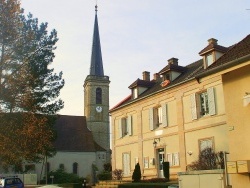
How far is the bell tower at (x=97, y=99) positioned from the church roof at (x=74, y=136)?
5.53ft

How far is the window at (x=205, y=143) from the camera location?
874 inches

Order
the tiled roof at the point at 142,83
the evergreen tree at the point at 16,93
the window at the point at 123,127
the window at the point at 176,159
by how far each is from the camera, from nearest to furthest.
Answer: the evergreen tree at the point at 16,93 < the window at the point at 176,159 < the tiled roof at the point at 142,83 < the window at the point at 123,127

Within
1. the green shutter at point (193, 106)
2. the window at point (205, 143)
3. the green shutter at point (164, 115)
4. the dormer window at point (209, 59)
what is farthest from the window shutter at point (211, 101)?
the green shutter at point (164, 115)

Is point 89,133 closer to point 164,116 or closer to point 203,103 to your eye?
point 164,116

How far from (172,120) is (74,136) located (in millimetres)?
35940

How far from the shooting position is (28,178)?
4291 cm

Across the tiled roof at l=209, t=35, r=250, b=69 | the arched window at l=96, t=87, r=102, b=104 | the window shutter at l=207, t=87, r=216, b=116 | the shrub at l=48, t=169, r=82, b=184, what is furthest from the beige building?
the arched window at l=96, t=87, r=102, b=104

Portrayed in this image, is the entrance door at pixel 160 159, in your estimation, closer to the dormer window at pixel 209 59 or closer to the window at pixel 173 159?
the window at pixel 173 159

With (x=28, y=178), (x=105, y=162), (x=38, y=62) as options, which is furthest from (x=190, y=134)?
(x=105, y=162)

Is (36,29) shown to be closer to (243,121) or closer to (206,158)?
(206,158)

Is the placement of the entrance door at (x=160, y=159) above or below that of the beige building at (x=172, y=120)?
below

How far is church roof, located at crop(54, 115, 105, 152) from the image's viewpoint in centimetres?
5756

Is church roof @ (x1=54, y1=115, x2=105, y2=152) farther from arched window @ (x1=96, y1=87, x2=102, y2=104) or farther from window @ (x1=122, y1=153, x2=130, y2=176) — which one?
window @ (x1=122, y1=153, x2=130, y2=176)

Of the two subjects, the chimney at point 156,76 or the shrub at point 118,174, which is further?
the chimney at point 156,76
